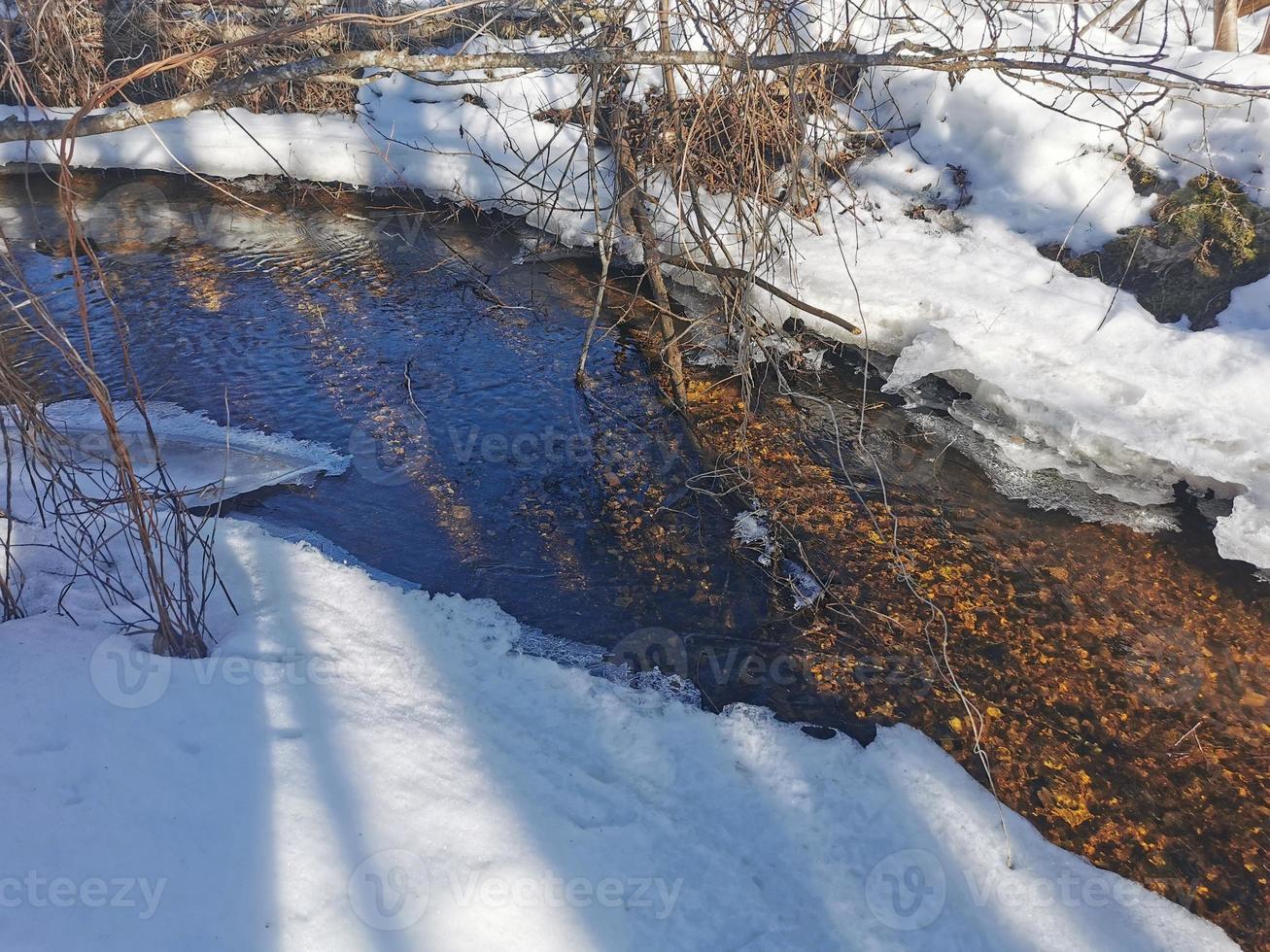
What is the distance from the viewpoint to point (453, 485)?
15.3 ft

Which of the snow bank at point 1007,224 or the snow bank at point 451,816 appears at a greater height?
the snow bank at point 1007,224

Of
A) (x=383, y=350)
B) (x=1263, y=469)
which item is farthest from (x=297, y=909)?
(x=1263, y=469)

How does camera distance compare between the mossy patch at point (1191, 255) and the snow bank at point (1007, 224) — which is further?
the mossy patch at point (1191, 255)

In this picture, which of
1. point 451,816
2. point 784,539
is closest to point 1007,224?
point 784,539

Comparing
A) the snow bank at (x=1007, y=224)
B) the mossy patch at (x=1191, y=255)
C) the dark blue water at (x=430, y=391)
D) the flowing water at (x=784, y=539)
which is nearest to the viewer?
the flowing water at (x=784, y=539)

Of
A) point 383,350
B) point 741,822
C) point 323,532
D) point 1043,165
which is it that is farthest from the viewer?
point 1043,165

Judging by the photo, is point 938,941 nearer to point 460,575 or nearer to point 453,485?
point 460,575

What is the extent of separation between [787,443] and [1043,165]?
3689 millimetres

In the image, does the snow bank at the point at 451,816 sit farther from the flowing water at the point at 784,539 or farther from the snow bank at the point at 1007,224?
the snow bank at the point at 1007,224

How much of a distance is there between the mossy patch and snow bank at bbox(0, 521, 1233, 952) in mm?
4115

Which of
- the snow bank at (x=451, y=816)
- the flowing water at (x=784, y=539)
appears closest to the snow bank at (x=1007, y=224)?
the flowing water at (x=784, y=539)

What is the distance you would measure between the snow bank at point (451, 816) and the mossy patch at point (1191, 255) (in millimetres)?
4115

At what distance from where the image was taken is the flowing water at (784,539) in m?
3.37

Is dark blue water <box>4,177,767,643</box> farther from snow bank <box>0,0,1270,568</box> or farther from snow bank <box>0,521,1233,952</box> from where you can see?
snow bank <box>0,0,1270,568</box>
